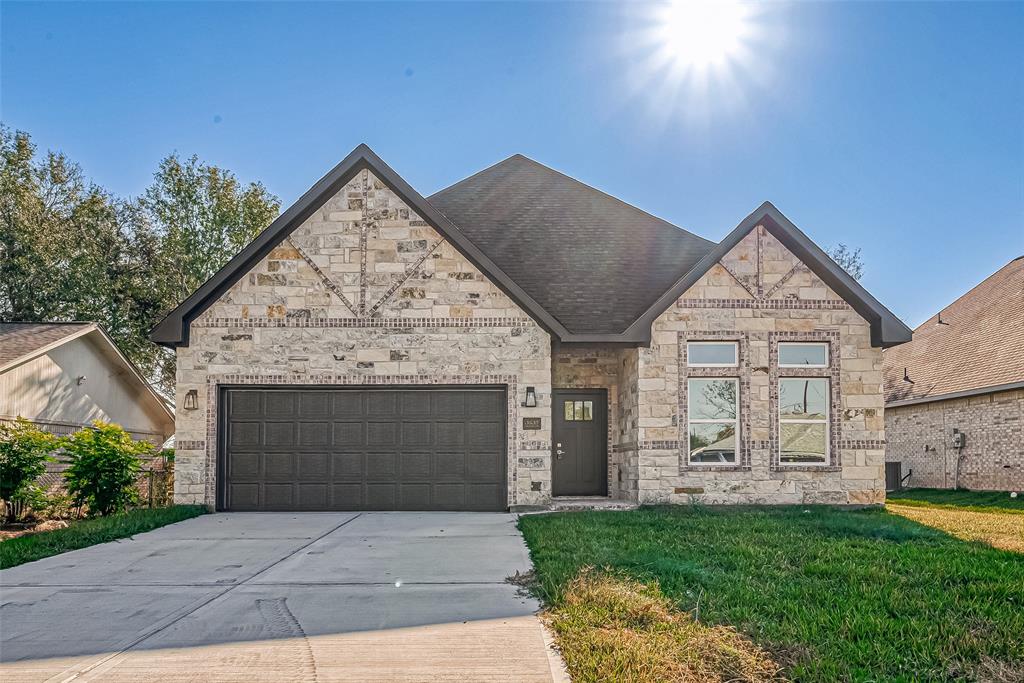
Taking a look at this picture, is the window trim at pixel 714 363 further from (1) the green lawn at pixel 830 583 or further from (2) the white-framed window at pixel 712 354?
(1) the green lawn at pixel 830 583

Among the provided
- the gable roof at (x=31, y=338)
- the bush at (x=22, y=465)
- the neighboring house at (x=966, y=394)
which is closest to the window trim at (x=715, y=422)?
the neighboring house at (x=966, y=394)

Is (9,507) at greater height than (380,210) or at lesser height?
lesser

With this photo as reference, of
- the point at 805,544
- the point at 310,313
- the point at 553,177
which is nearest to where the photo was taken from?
the point at 805,544

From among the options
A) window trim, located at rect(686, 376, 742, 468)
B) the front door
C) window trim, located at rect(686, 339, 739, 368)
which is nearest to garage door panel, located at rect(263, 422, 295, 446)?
the front door

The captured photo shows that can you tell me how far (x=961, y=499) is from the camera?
18.4 meters

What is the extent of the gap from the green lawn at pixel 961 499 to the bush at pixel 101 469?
50.6ft

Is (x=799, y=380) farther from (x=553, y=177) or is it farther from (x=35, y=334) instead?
(x=35, y=334)

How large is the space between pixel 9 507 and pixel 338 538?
5.96 metres

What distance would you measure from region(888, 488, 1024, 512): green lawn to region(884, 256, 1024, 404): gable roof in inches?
93.9

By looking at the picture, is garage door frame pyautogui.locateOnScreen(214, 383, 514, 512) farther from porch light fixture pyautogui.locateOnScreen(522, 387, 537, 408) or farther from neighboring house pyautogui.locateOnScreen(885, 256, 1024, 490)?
neighboring house pyautogui.locateOnScreen(885, 256, 1024, 490)

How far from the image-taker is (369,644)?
18.1 ft

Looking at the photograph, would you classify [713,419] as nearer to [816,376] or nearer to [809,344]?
[816,376]

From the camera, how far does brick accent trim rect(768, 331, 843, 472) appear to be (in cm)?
1359

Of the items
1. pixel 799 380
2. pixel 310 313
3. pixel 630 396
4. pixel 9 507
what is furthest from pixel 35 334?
pixel 799 380
